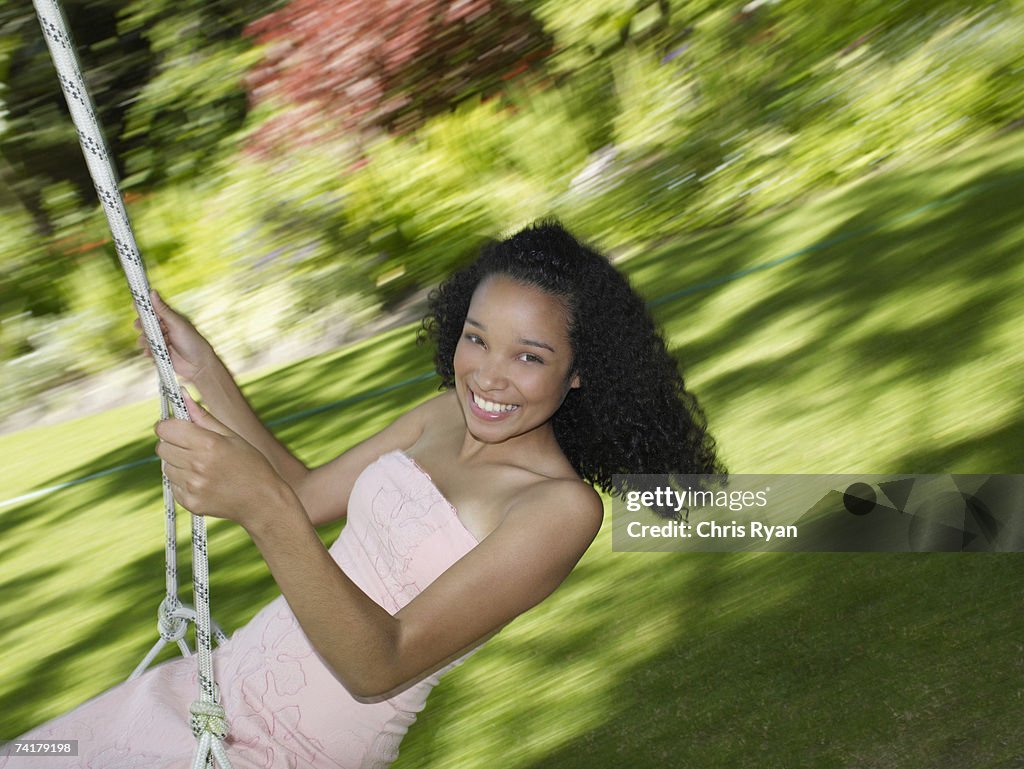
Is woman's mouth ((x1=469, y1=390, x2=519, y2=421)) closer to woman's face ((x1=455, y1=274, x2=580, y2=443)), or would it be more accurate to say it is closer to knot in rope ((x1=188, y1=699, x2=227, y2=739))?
woman's face ((x1=455, y1=274, x2=580, y2=443))

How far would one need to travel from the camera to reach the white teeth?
5.89 feet

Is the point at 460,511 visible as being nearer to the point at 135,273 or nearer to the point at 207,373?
the point at 207,373

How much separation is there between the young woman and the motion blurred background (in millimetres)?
264

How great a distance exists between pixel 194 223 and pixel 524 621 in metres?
5.28

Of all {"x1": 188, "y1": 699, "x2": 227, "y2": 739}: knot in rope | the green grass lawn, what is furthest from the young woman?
the green grass lawn

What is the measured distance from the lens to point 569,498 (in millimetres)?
1704

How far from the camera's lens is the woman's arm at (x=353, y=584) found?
4.59 ft

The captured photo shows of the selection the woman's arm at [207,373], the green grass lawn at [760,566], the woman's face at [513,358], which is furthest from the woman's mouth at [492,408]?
the green grass lawn at [760,566]

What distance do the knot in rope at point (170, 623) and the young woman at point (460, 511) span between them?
0.20 metres

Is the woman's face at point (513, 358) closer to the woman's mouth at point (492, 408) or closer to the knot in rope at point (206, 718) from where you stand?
the woman's mouth at point (492, 408)

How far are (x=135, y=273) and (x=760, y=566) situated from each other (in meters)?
1.90

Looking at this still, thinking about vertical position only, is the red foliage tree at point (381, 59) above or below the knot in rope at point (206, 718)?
above

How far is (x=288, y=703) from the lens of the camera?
5.64ft

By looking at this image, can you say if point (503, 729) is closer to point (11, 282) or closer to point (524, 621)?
point (524, 621)
